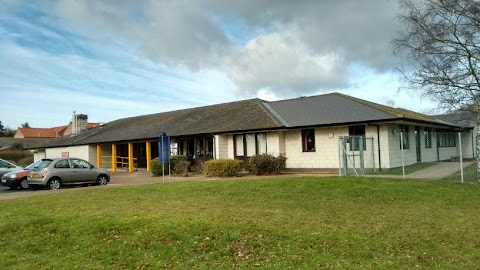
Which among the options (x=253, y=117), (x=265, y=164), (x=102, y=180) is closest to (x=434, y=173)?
(x=265, y=164)

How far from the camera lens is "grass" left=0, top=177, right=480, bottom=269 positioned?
675 cm

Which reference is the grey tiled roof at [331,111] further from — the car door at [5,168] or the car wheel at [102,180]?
the car door at [5,168]

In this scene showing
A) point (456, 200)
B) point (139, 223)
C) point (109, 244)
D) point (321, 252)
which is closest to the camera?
point (321, 252)

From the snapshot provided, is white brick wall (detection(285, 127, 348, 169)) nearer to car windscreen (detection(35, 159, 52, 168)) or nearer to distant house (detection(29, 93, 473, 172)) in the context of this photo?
distant house (detection(29, 93, 473, 172))

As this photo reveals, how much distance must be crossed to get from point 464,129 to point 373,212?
29.9 metres

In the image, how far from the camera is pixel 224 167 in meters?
23.2

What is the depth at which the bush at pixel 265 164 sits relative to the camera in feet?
76.3

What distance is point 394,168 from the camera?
22.4m

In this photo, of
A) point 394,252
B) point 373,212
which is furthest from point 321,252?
point 373,212

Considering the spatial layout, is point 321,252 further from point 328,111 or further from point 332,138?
point 328,111

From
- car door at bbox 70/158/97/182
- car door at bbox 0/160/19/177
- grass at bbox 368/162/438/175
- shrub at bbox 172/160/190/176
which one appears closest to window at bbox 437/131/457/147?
grass at bbox 368/162/438/175

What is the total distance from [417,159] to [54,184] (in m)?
20.8

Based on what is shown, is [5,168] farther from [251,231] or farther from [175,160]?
[251,231]

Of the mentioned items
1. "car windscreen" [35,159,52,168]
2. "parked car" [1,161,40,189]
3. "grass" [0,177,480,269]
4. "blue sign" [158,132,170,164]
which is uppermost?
"blue sign" [158,132,170,164]
